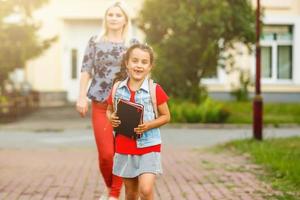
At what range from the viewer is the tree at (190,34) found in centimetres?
2192

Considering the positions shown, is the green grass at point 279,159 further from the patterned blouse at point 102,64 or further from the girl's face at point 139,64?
the girl's face at point 139,64

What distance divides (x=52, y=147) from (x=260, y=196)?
7.82 metres

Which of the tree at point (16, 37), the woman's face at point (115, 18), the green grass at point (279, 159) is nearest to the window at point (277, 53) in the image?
the tree at point (16, 37)

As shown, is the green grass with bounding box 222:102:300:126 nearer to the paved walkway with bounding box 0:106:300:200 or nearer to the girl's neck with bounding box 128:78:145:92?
the paved walkway with bounding box 0:106:300:200

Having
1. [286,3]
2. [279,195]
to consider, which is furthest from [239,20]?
[279,195]

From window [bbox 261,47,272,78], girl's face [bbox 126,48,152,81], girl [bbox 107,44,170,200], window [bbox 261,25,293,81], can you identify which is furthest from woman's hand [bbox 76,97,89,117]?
window [bbox 261,47,272,78]

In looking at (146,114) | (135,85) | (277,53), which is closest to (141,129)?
(146,114)

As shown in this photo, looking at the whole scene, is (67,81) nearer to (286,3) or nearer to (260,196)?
(286,3)

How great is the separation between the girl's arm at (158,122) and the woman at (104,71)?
4.64 feet

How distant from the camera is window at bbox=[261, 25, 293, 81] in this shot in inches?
1217

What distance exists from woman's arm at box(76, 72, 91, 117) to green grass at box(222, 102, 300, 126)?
47.9ft

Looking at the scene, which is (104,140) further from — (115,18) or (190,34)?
(190,34)

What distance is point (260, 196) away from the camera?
785 centimetres

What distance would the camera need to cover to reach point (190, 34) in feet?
72.9
